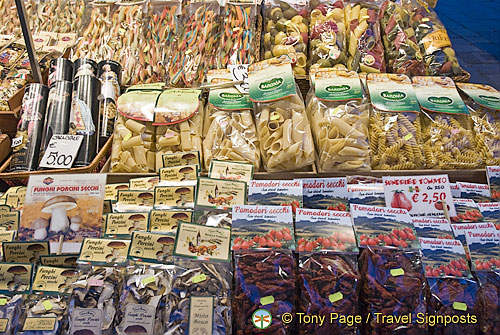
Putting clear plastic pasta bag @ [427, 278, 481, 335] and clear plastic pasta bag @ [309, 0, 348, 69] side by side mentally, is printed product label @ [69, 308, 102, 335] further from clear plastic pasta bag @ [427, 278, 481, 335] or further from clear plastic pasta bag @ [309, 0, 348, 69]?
clear plastic pasta bag @ [309, 0, 348, 69]

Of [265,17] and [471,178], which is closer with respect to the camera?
[471,178]

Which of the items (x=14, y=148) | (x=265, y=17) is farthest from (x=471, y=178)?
(x=14, y=148)

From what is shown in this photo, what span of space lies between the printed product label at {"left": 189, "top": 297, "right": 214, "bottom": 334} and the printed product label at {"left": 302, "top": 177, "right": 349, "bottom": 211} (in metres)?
0.57

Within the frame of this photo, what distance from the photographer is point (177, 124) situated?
2111 millimetres

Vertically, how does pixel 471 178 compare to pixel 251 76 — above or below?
below

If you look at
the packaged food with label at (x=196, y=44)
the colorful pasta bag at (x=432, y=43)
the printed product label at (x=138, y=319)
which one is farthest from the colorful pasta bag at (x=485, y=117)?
the printed product label at (x=138, y=319)

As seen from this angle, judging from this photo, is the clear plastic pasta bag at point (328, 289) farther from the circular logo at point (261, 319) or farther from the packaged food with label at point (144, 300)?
the packaged food with label at point (144, 300)

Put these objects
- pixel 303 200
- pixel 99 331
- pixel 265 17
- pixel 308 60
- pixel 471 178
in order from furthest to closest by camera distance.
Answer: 1. pixel 265 17
2. pixel 308 60
3. pixel 471 178
4. pixel 303 200
5. pixel 99 331

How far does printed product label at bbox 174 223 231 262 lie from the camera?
4.25 feet

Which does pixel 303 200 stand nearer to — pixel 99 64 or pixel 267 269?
pixel 267 269

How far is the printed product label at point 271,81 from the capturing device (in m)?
2.05

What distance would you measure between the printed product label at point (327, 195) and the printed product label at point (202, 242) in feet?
1.30

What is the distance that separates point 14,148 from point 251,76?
1297 mm

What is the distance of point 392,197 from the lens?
64.4 inches
